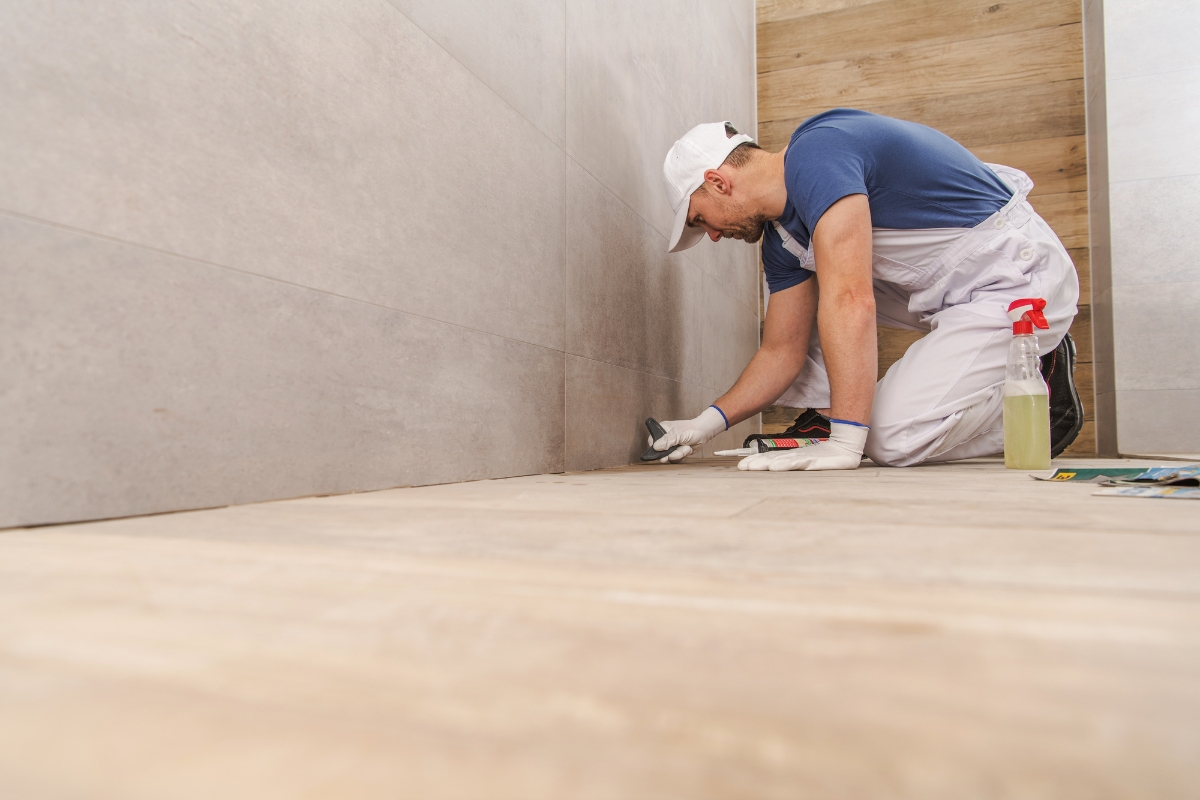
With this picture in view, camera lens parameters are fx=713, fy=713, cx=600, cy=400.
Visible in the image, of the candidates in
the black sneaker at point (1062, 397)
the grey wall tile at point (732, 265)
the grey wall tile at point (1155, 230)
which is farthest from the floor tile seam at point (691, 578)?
the grey wall tile at point (1155, 230)

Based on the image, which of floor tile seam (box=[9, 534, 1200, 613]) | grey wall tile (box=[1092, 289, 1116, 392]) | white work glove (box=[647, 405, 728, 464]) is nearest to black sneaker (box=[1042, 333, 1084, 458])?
white work glove (box=[647, 405, 728, 464])

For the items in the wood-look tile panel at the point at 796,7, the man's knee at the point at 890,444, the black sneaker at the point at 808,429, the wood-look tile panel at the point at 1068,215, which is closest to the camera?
the man's knee at the point at 890,444

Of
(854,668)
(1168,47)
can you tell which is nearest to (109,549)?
(854,668)

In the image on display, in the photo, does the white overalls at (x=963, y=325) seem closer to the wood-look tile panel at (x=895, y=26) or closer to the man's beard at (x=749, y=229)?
the man's beard at (x=749, y=229)

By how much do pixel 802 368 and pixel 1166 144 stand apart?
1.60 m

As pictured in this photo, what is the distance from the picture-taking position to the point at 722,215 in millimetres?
1527

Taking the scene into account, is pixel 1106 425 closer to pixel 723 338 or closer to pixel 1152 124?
pixel 1152 124

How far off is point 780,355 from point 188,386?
1.38 meters

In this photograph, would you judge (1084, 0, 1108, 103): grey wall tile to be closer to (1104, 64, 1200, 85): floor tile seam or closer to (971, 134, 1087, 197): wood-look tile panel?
(1104, 64, 1200, 85): floor tile seam

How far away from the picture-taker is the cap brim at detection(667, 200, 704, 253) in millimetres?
1555

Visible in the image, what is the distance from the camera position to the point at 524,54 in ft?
3.73

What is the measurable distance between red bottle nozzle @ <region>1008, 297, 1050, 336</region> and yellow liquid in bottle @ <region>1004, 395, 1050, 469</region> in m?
0.12

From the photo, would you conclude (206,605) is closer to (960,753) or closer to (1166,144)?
(960,753)

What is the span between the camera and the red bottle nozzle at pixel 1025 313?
119 cm
